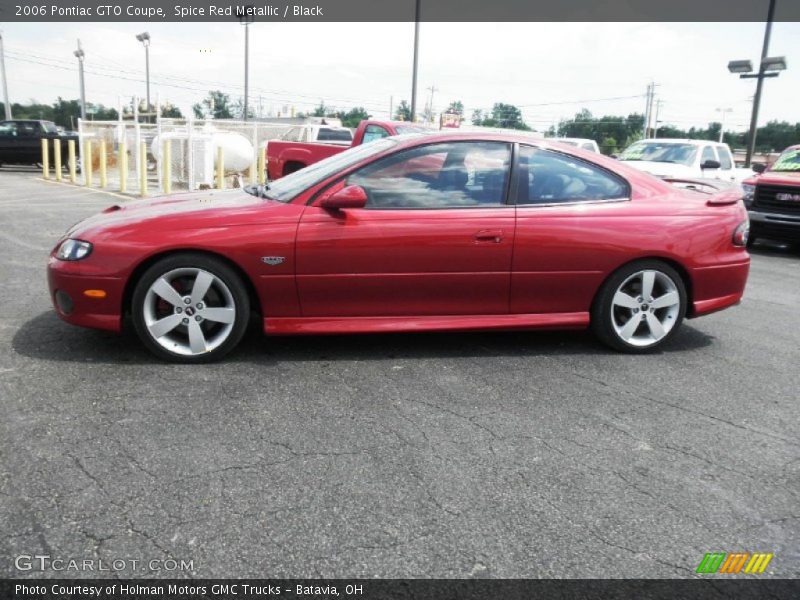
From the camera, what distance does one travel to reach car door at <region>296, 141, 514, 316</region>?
429 cm

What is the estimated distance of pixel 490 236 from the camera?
443 centimetres

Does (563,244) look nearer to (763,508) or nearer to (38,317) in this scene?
(763,508)

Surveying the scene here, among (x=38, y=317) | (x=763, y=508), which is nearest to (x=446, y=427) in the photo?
(x=763, y=508)

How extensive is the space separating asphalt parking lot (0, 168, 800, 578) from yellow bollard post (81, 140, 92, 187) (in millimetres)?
14230

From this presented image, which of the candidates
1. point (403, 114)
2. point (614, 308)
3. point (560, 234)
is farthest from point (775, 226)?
point (403, 114)

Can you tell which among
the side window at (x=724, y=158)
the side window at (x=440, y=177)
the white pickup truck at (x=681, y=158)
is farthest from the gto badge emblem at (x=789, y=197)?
the side window at (x=440, y=177)

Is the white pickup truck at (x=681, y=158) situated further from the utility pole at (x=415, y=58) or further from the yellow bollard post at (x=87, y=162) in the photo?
the yellow bollard post at (x=87, y=162)

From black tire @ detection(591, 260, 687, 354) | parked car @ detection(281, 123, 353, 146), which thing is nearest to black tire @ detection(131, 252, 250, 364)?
black tire @ detection(591, 260, 687, 354)

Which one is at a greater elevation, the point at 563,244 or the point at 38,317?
the point at 563,244

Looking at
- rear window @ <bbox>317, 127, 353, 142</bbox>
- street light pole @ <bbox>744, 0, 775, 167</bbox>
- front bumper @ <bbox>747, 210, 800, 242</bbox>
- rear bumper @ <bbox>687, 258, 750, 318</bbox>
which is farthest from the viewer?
rear window @ <bbox>317, 127, 353, 142</bbox>

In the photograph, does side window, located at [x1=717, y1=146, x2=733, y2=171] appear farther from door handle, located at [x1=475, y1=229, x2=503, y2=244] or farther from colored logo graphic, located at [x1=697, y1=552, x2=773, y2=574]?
colored logo graphic, located at [x1=697, y1=552, x2=773, y2=574]

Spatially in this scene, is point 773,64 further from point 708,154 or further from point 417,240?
point 417,240

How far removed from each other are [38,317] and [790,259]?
9.97 m

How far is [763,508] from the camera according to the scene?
9.29 feet
